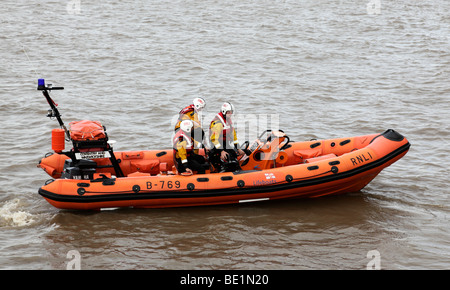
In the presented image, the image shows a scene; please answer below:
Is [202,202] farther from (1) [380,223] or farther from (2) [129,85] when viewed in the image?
(2) [129,85]

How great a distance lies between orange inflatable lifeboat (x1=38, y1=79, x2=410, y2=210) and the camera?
6.83 meters

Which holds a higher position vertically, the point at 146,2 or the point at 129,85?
the point at 146,2

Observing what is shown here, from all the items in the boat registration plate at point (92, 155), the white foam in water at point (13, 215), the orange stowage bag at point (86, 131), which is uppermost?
the orange stowage bag at point (86, 131)

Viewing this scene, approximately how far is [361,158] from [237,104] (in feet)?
15.5

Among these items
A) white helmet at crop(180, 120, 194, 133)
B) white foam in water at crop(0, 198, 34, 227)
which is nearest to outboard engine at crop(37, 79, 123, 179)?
white foam in water at crop(0, 198, 34, 227)

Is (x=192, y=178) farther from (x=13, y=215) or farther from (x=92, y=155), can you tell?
(x=13, y=215)

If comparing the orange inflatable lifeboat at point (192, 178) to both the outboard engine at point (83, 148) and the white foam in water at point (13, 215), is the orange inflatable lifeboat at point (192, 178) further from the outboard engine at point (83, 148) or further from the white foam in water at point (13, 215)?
the white foam in water at point (13, 215)

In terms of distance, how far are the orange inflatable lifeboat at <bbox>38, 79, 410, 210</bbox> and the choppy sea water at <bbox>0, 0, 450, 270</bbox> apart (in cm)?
19

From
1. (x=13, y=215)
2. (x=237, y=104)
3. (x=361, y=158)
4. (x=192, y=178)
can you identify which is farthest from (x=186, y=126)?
(x=237, y=104)

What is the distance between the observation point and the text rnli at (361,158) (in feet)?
23.2

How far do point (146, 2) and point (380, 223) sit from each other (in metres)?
14.7

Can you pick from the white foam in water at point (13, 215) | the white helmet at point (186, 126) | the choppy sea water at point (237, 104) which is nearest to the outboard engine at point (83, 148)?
the choppy sea water at point (237, 104)
